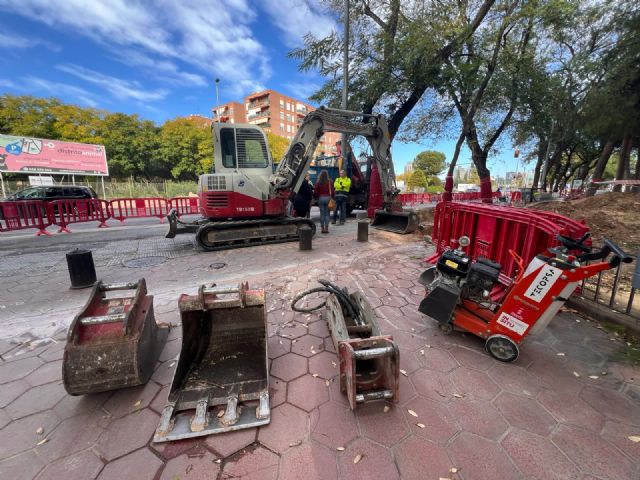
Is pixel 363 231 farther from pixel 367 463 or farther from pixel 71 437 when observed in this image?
pixel 71 437

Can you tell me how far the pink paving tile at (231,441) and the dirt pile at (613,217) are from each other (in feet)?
27.4

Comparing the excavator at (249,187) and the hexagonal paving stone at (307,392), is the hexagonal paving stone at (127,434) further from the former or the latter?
the excavator at (249,187)

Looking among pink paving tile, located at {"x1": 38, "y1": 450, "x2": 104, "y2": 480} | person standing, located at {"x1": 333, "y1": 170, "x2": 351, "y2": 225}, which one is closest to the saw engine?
pink paving tile, located at {"x1": 38, "y1": 450, "x2": 104, "y2": 480}

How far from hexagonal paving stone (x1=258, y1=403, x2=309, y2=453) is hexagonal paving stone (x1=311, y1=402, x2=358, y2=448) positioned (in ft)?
0.25

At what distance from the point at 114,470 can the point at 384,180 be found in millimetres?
8953

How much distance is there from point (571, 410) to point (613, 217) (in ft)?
34.0

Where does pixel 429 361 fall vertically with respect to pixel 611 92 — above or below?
below

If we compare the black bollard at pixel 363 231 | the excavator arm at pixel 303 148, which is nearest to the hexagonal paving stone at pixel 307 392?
the excavator arm at pixel 303 148

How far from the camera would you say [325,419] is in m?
2.01

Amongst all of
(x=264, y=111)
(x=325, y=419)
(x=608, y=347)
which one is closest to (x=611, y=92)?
(x=608, y=347)

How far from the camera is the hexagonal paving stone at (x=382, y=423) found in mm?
1864

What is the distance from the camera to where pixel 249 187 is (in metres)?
6.74

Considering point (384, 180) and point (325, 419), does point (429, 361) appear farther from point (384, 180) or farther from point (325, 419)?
point (384, 180)

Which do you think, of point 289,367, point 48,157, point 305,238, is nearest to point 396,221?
point 305,238
